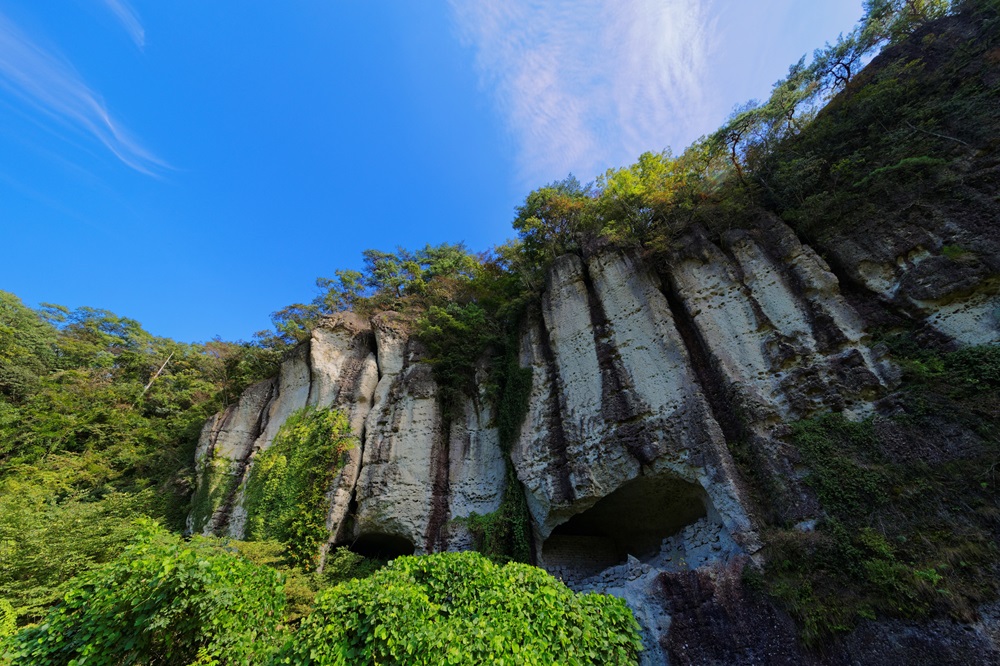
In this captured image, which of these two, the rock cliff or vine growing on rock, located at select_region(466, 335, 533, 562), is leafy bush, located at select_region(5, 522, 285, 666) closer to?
vine growing on rock, located at select_region(466, 335, 533, 562)

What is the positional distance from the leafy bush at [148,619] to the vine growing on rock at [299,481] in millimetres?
5634

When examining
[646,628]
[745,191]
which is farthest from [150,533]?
[745,191]

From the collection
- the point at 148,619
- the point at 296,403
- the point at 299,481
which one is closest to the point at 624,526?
the point at 299,481

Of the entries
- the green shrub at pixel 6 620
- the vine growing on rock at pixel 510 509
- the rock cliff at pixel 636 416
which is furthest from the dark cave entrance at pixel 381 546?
the green shrub at pixel 6 620

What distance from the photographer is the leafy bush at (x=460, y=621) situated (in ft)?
16.4

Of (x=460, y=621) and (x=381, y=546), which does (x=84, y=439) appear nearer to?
(x=381, y=546)

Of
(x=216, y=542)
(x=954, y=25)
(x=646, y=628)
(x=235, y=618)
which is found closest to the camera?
(x=235, y=618)

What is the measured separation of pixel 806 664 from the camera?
5727 mm

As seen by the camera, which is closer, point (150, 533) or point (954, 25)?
point (150, 533)

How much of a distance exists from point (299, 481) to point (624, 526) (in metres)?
10.9

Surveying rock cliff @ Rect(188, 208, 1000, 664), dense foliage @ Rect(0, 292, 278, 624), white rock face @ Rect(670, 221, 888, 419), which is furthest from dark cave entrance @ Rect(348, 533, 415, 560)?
white rock face @ Rect(670, 221, 888, 419)

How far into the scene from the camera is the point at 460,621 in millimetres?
5609

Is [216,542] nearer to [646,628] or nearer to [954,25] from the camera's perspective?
[646,628]

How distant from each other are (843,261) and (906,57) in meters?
8.14
